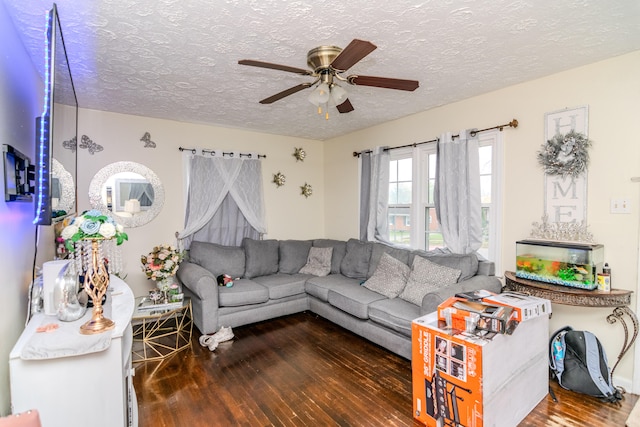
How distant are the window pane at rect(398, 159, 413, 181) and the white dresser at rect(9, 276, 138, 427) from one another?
10.9 ft

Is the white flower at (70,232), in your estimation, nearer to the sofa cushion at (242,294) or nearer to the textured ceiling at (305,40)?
the textured ceiling at (305,40)

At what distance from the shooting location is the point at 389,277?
3.36 m

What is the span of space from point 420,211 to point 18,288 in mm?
3544

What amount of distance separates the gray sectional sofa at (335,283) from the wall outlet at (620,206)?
41.1 inches

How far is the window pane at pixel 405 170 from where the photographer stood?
3.88 m

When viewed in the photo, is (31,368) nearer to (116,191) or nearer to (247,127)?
(116,191)

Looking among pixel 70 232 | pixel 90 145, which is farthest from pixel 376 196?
pixel 90 145

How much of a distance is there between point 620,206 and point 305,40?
258 cm

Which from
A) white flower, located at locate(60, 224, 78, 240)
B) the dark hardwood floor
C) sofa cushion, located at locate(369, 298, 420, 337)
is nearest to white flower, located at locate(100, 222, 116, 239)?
white flower, located at locate(60, 224, 78, 240)

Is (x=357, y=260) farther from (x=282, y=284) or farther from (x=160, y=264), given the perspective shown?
(x=160, y=264)

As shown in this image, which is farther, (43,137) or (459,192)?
(459,192)

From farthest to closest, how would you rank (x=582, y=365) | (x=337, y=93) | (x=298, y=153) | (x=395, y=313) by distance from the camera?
1. (x=298, y=153)
2. (x=395, y=313)
3. (x=582, y=365)
4. (x=337, y=93)

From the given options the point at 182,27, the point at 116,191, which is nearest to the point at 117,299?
the point at 182,27

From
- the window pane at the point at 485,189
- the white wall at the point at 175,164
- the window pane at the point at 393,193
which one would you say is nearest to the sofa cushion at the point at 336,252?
the white wall at the point at 175,164
